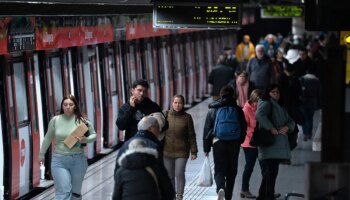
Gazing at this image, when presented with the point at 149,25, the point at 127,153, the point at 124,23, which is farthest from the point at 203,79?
the point at 127,153

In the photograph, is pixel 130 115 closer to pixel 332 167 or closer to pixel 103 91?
pixel 332 167

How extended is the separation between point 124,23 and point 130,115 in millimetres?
8691

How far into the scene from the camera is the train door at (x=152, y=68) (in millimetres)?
24828

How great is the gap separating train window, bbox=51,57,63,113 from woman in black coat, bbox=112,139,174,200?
7370 millimetres

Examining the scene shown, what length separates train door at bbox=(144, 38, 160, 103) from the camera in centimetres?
2483

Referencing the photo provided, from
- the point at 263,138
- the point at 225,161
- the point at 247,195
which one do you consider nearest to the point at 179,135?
the point at 225,161

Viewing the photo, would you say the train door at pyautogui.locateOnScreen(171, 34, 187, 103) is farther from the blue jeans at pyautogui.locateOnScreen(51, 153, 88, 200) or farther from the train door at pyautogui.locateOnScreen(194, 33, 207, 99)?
the blue jeans at pyautogui.locateOnScreen(51, 153, 88, 200)

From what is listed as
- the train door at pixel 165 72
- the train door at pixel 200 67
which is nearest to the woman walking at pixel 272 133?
the train door at pixel 165 72

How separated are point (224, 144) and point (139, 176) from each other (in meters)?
4.25

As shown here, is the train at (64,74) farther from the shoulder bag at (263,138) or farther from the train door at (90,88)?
the shoulder bag at (263,138)

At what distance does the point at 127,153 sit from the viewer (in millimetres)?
9406

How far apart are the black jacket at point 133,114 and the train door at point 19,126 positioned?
7.13 ft

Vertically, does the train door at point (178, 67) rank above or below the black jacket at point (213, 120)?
below

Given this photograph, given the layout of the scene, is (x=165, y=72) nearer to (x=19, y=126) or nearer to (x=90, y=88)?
(x=90, y=88)
